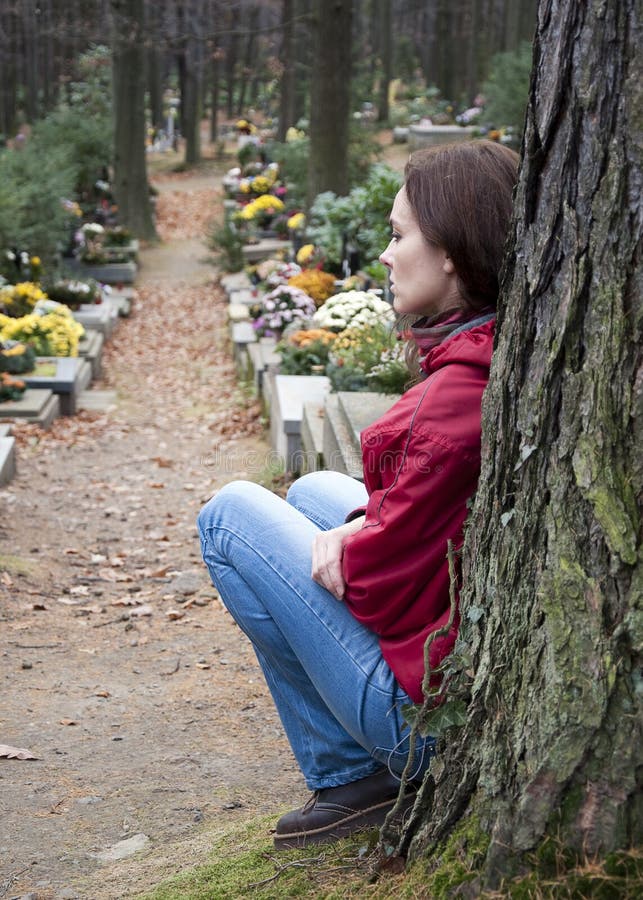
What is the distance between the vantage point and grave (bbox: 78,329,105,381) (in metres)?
11.5

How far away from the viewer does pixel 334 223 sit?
38.4 feet

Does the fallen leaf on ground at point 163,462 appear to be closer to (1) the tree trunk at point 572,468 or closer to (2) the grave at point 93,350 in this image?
(2) the grave at point 93,350

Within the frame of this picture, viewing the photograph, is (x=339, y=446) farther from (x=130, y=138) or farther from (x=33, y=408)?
(x=130, y=138)

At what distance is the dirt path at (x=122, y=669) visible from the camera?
284cm

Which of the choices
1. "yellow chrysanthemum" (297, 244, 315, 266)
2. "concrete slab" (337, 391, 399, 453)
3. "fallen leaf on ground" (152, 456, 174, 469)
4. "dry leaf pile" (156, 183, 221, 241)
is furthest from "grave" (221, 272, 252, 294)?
"concrete slab" (337, 391, 399, 453)

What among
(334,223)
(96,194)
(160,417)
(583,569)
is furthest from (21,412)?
(96,194)

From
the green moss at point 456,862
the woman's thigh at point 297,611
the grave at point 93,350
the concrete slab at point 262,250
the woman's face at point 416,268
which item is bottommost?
the grave at point 93,350

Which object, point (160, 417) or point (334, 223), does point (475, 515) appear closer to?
point (160, 417)

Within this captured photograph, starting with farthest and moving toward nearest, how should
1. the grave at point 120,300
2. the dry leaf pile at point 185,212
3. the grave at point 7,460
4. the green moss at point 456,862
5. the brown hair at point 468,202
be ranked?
the dry leaf pile at point 185,212
the grave at point 120,300
the grave at point 7,460
the brown hair at point 468,202
the green moss at point 456,862

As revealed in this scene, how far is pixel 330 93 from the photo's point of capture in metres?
13.0

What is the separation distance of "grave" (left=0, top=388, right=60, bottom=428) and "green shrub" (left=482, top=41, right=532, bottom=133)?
13.3 m

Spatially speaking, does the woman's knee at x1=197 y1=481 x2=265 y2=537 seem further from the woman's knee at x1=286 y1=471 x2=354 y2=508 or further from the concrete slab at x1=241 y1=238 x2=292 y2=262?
the concrete slab at x1=241 y1=238 x2=292 y2=262

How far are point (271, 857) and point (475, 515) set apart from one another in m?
0.96

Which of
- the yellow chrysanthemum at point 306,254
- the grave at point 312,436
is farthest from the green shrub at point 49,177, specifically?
the grave at point 312,436
